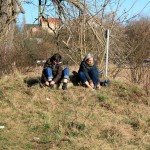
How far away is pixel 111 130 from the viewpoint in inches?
231

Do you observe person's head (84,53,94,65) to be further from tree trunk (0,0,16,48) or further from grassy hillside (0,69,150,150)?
tree trunk (0,0,16,48)

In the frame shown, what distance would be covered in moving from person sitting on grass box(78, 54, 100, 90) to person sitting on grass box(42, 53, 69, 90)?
1.27 feet

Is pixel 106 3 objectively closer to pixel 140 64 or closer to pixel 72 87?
pixel 140 64

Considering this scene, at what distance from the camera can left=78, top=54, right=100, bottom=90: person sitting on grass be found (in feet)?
27.6

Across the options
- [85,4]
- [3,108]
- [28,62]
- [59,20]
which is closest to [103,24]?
[85,4]

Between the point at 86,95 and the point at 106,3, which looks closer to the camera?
the point at 86,95

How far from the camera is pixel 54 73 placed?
8438mm

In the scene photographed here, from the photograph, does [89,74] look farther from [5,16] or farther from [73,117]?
[5,16]

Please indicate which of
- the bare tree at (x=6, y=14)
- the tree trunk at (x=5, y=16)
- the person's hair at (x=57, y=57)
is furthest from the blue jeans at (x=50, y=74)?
the bare tree at (x=6, y=14)

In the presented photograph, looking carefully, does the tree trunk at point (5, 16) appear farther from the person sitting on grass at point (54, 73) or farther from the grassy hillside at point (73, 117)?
the person sitting on grass at point (54, 73)

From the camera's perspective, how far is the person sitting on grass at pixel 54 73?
8.24m

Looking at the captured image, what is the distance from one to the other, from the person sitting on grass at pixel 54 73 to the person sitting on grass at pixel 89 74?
387mm

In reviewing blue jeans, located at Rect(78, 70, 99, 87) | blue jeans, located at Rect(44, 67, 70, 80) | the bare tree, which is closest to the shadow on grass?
blue jeans, located at Rect(44, 67, 70, 80)

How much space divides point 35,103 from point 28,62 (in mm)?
7128
